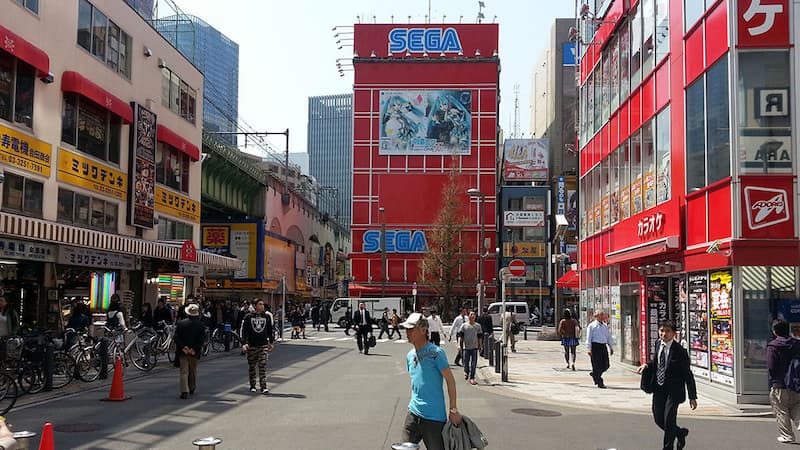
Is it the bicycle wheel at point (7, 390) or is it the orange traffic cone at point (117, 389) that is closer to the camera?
the bicycle wheel at point (7, 390)

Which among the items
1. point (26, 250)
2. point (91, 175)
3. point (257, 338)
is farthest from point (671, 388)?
point (91, 175)

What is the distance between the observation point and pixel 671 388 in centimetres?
914

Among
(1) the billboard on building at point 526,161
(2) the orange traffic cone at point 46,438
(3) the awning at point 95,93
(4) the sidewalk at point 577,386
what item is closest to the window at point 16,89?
(3) the awning at point 95,93

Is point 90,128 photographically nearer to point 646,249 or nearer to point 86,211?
point 86,211

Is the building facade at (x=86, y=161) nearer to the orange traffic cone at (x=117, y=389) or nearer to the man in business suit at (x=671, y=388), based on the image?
the orange traffic cone at (x=117, y=389)

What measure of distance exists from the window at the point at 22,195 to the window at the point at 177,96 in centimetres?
1053

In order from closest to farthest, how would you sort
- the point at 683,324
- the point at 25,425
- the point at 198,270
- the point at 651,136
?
the point at 25,425 → the point at 683,324 → the point at 651,136 → the point at 198,270

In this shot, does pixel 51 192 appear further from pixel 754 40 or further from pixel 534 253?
pixel 534 253

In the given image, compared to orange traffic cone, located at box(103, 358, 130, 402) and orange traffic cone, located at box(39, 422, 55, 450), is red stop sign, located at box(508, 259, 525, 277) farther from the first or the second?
orange traffic cone, located at box(39, 422, 55, 450)

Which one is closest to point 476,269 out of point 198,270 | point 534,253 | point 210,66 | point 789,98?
point 534,253

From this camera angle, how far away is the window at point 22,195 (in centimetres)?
1944

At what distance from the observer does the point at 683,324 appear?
17266 millimetres

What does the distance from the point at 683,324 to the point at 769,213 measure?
382cm

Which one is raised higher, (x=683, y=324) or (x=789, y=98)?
(x=789, y=98)
